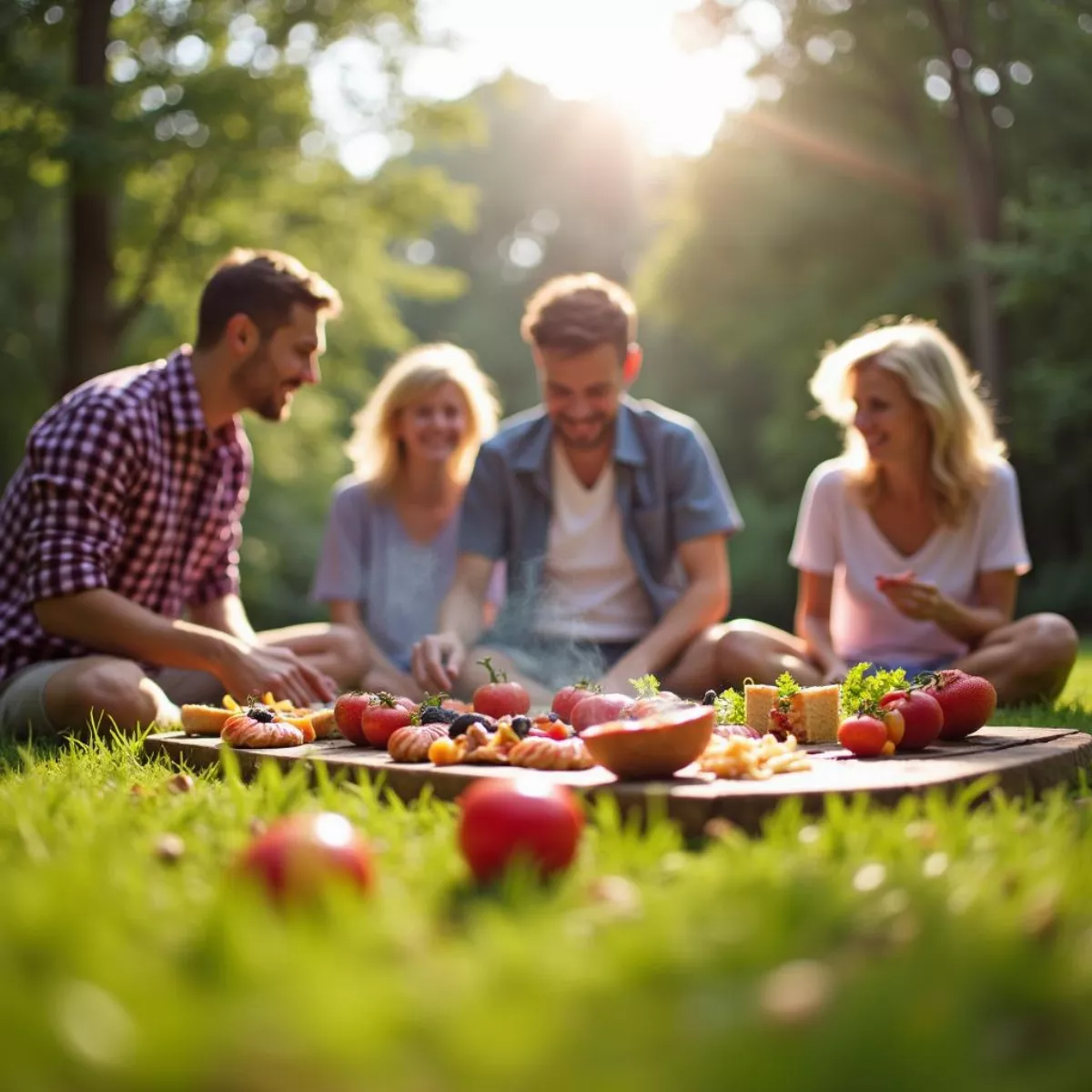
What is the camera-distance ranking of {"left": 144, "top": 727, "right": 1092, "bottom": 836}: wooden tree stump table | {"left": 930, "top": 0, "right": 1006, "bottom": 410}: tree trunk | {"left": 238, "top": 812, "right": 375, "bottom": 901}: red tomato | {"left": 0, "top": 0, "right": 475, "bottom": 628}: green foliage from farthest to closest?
{"left": 930, "top": 0, "right": 1006, "bottom": 410}: tree trunk, {"left": 0, "top": 0, "right": 475, "bottom": 628}: green foliage, {"left": 144, "top": 727, "right": 1092, "bottom": 836}: wooden tree stump table, {"left": 238, "top": 812, "right": 375, "bottom": 901}: red tomato

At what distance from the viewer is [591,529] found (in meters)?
5.67

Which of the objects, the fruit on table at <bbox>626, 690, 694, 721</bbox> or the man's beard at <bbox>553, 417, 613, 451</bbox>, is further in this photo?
the man's beard at <bbox>553, 417, 613, 451</bbox>

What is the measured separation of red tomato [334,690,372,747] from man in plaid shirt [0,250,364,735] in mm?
739

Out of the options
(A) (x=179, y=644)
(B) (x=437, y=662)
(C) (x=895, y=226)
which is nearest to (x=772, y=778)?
(B) (x=437, y=662)

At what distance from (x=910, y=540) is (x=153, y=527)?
304 centimetres

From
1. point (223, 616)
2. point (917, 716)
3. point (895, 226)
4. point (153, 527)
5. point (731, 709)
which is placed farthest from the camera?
point (895, 226)

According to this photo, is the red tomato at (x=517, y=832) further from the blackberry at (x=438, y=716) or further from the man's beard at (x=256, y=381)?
the man's beard at (x=256, y=381)

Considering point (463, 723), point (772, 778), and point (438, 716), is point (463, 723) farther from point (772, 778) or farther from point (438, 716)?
point (772, 778)

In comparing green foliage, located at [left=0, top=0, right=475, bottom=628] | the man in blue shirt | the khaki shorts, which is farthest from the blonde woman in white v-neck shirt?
green foliage, located at [left=0, top=0, right=475, bottom=628]

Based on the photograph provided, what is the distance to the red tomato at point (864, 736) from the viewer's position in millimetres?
3166

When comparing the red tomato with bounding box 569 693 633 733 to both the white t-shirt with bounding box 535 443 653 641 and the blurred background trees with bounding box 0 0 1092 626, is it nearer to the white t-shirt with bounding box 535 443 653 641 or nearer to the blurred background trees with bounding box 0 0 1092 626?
the white t-shirt with bounding box 535 443 653 641

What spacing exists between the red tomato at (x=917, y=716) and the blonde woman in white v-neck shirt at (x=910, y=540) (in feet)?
5.62

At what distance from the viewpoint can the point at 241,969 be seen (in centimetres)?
156

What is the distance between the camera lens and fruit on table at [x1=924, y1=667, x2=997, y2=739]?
3.41m
